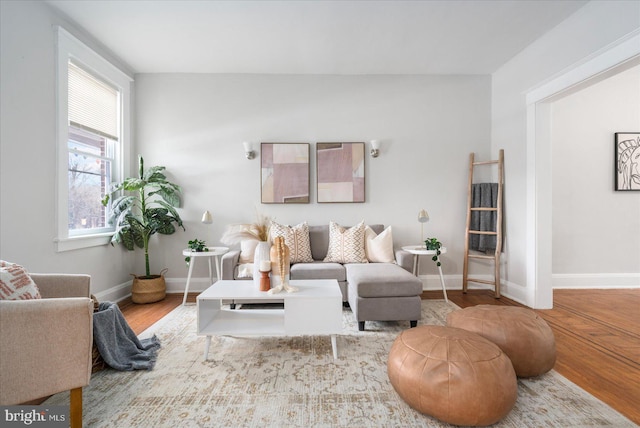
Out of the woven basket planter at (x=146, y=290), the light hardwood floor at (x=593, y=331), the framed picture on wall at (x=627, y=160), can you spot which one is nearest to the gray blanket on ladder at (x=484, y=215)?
the light hardwood floor at (x=593, y=331)

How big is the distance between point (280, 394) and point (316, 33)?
3.25 meters

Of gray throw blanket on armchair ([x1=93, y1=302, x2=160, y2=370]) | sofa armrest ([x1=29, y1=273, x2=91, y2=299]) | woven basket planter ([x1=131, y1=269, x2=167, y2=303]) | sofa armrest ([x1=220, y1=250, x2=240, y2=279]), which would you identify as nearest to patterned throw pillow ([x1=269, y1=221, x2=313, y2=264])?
sofa armrest ([x1=220, y1=250, x2=240, y2=279])

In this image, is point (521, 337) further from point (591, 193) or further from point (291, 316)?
point (591, 193)

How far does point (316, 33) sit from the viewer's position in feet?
10.7

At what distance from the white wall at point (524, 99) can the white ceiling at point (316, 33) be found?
154mm

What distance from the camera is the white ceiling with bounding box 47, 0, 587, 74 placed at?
2.83m

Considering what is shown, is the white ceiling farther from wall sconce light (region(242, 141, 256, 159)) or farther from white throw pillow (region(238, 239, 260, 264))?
white throw pillow (region(238, 239, 260, 264))

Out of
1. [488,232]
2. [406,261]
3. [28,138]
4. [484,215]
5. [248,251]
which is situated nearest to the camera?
[28,138]

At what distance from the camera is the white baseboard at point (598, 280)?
4.20 metres

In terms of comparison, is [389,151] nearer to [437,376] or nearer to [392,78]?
[392,78]

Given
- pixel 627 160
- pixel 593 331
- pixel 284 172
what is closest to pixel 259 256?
pixel 284 172

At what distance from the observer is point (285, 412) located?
5.39 ft

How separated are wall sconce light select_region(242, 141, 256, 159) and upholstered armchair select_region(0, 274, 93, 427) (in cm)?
288

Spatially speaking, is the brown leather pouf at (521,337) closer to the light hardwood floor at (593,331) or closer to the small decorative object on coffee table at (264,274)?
the light hardwood floor at (593,331)
